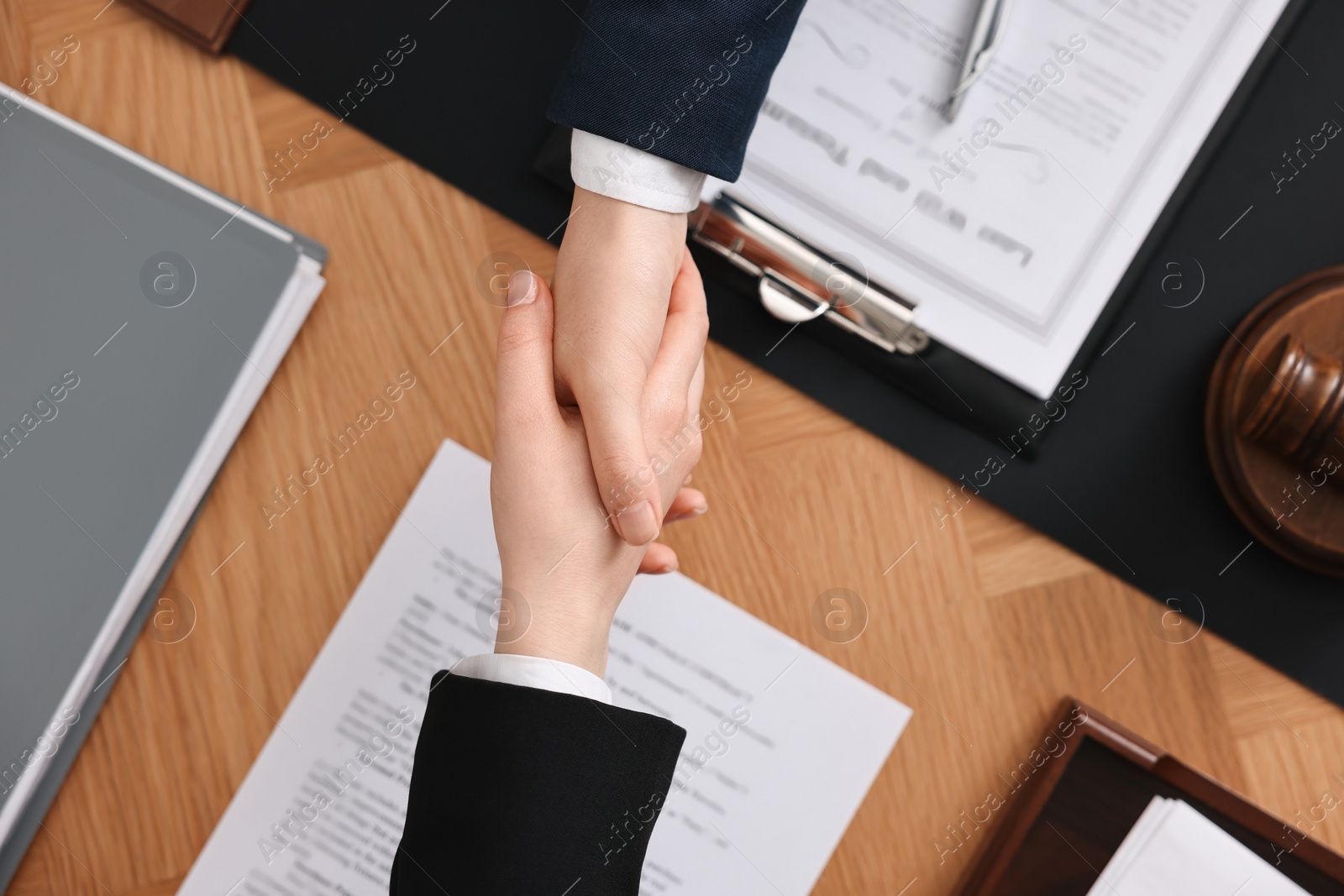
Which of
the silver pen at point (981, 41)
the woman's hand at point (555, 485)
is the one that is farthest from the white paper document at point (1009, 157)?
the woman's hand at point (555, 485)

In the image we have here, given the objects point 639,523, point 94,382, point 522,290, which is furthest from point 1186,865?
point 94,382

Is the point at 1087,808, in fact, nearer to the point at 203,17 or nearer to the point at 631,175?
the point at 631,175

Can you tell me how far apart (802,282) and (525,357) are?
166mm

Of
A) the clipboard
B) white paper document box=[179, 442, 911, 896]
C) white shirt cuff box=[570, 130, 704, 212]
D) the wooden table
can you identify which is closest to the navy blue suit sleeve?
white shirt cuff box=[570, 130, 704, 212]

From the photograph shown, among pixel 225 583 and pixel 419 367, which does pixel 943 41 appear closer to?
pixel 419 367

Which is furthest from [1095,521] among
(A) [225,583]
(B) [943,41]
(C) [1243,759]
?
(A) [225,583]

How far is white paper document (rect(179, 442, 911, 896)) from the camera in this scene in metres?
0.48

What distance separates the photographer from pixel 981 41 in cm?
→ 47

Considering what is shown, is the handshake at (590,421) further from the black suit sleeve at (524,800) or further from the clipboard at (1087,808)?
the clipboard at (1087,808)

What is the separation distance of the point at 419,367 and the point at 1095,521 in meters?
0.41

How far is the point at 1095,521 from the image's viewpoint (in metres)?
0.48

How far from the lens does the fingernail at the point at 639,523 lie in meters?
0.40

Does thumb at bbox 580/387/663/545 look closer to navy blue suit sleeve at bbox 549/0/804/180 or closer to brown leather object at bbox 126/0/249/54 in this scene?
navy blue suit sleeve at bbox 549/0/804/180

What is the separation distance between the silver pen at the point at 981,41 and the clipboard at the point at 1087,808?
0.36 metres
